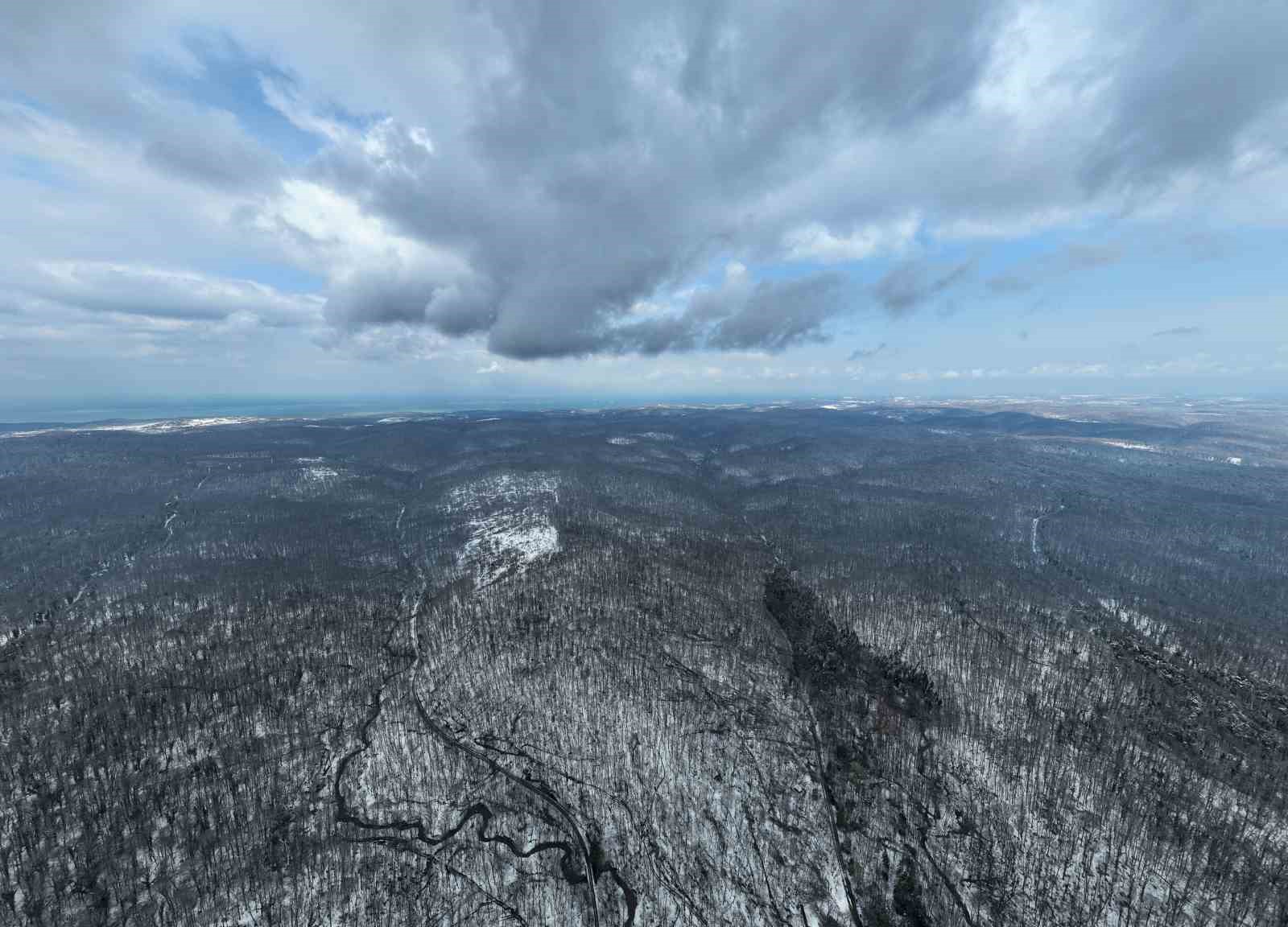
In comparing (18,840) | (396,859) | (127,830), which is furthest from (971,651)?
(18,840)

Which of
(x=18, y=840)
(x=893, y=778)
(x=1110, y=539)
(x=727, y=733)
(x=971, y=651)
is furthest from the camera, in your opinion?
(x=1110, y=539)

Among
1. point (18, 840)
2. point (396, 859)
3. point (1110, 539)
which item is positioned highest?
point (18, 840)

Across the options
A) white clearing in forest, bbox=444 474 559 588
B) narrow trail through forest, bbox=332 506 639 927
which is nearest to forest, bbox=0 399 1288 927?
narrow trail through forest, bbox=332 506 639 927

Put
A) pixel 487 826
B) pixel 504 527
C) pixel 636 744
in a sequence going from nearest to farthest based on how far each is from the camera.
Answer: pixel 487 826, pixel 636 744, pixel 504 527

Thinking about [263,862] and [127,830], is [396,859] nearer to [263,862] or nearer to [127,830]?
[263,862]

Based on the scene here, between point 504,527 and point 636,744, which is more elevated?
point 504,527

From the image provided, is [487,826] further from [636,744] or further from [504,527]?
[504,527]

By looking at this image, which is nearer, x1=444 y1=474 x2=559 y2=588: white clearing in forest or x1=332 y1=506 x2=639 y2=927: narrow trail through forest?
x1=332 y1=506 x2=639 y2=927: narrow trail through forest

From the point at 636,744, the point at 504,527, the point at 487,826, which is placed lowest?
the point at 636,744

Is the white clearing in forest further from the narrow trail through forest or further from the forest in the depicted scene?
the narrow trail through forest

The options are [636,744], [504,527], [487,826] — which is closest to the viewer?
[487,826]

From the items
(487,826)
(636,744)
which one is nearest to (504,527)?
(636,744)
